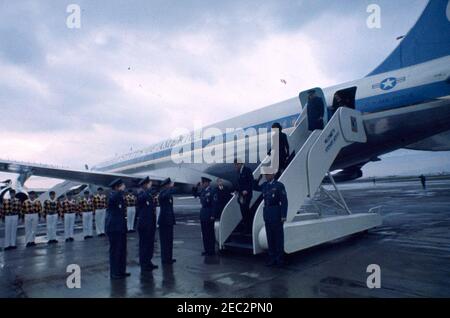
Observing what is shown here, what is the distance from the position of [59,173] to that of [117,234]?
33.4 feet

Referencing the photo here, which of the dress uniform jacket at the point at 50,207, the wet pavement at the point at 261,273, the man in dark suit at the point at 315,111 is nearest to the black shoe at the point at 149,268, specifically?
the wet pavement at the point at 261,273

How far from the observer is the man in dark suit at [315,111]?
7.74 metres

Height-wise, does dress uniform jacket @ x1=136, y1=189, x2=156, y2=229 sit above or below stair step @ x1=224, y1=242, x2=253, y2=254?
above

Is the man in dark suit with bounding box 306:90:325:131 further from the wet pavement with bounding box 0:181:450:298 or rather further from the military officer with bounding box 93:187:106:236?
the military officer with bounding box 93:187:106:236

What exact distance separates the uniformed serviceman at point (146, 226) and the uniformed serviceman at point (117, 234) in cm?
44

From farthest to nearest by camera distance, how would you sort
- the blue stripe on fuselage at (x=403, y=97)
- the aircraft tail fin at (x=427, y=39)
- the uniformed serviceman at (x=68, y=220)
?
the uniformed serviceman at (x=68, y=220) → the aircraft tail fin at (x=427, y=39) → the blue stripe on fuselage at (x=403, y=97)

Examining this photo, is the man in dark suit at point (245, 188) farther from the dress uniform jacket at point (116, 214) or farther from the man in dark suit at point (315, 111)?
the dress uniform jacket at point (116, 214)

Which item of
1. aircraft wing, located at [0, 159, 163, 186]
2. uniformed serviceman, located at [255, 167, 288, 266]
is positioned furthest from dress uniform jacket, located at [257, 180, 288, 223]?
aircraft wing, located at [0, 159, 163, 186]

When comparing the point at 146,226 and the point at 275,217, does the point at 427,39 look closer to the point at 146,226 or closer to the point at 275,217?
the point at 275,217

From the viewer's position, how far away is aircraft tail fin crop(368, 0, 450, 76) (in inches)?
336

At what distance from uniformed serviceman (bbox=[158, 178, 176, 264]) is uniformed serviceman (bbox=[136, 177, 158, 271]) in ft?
0.82

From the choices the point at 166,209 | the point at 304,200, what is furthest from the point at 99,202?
the point at 304,200
